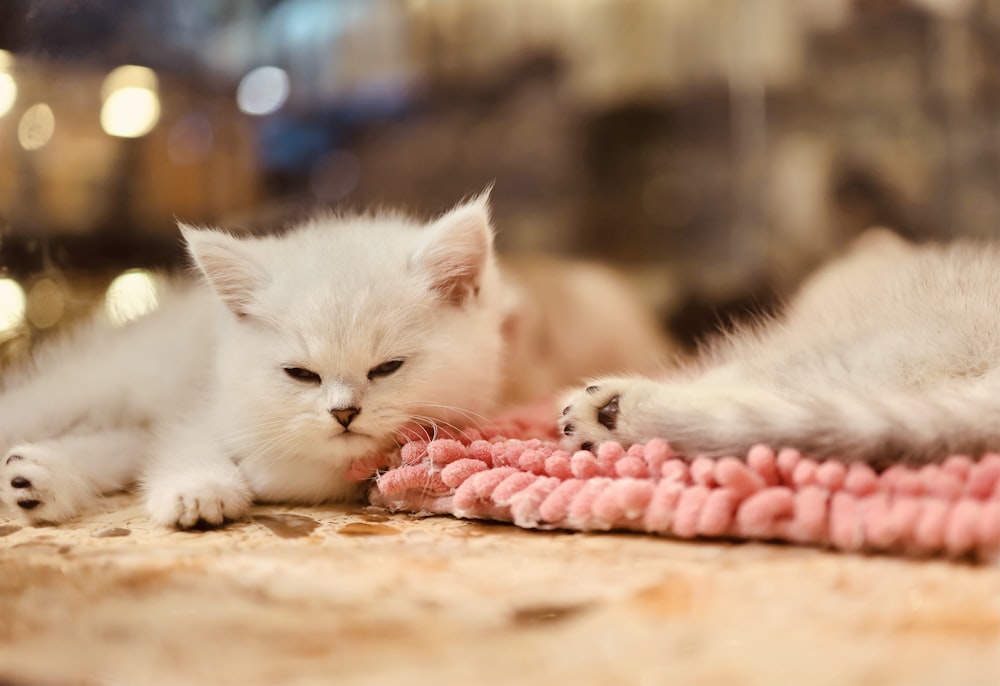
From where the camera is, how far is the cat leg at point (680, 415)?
0.86m

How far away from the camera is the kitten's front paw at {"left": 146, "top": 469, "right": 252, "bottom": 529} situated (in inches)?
37.7

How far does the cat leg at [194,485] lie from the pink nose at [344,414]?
156mm

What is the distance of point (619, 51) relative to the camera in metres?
2.50

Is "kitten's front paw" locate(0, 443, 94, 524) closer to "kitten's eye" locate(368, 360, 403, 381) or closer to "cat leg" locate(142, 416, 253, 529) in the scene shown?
"cat leg" locate(142, 416, 253, 529)

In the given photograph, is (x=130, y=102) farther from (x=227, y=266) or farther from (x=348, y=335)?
(x=348, y=335)

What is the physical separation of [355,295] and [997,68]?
5.83ft

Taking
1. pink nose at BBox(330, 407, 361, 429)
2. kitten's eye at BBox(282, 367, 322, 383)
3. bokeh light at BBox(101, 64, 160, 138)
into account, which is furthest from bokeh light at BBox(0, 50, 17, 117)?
pink nose at BBox(330, 407, 361, 429)

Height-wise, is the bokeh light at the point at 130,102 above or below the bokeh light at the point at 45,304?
above

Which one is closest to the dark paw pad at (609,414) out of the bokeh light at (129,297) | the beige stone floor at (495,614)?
the beige stone floor at (495,614)

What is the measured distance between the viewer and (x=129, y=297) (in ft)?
4.71

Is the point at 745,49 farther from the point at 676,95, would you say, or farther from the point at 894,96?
the point at 894,96

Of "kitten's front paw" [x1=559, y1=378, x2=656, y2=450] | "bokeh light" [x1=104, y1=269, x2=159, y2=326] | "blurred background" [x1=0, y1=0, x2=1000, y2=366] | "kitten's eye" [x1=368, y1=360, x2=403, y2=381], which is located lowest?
"kitten's front paw" [x1=559, y1=378, x2=656, y2=450]

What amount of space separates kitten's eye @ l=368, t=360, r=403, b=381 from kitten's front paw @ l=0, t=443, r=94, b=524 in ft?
1.41

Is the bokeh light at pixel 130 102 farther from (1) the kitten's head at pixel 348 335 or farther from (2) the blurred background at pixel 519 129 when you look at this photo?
(1) the kitten's head at pixel 348 335
